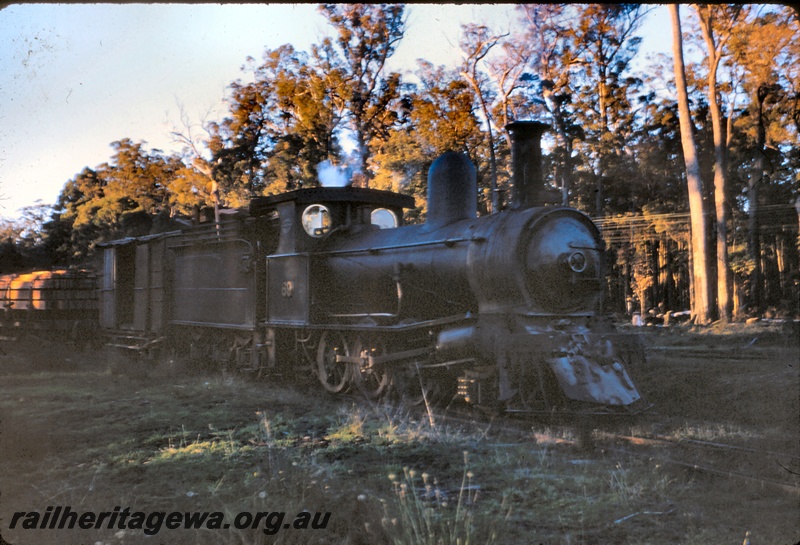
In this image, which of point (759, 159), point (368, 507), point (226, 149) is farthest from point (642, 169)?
point (368, 507)

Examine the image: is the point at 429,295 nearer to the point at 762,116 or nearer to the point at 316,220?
the point at 316,220

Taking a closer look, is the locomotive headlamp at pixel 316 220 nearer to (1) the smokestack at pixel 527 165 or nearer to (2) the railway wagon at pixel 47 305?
(1) the smokestack at pixel 527 165

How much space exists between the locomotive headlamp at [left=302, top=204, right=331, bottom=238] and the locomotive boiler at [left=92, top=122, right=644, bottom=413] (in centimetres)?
2

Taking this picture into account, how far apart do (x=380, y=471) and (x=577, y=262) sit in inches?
141

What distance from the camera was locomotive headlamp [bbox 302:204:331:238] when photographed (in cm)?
928

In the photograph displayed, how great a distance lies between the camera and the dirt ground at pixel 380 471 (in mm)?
3611

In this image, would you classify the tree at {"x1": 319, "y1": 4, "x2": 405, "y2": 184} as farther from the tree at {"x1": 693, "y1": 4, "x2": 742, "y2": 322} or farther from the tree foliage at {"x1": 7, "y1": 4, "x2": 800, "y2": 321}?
the tree at {"x1": 693, "y1": 4, "x2": 742, "y2": 322}

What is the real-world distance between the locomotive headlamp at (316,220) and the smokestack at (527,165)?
10.5 feet

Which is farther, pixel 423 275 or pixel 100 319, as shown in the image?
pixel 100 319

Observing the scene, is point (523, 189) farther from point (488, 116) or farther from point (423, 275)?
point (488, 116)

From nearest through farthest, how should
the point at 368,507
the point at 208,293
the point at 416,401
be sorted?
1. the point at 368,507
2. the point at 416,401
3. the point at 208,293

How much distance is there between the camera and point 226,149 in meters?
19.4

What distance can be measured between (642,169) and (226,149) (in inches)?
581

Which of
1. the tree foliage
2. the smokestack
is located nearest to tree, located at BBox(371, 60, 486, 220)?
the tree foliage
